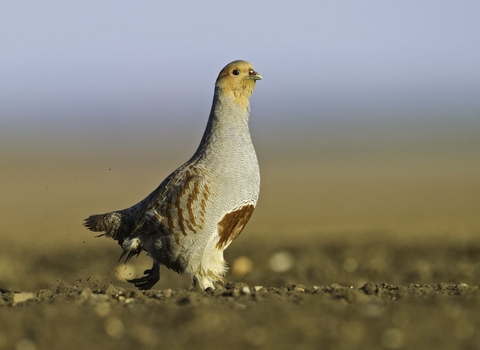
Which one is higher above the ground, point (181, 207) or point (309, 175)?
point (309, 175)

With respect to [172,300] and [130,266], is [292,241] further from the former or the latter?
[172,300]

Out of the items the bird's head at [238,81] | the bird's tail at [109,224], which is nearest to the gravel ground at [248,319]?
the bird's tail at [109,224]

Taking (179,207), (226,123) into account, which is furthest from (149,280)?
(226,123)

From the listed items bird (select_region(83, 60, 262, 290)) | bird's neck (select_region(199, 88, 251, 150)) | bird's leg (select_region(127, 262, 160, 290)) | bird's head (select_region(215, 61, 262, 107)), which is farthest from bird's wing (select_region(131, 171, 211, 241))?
bird's head (select_region(215, 61, 262, 107))

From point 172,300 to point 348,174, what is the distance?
83.0 feet

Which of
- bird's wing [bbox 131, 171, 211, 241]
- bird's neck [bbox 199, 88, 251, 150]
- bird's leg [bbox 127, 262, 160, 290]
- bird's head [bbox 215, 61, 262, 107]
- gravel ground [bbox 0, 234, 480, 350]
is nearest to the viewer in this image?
gravel ground [bbox 0, 234, 480, 350]

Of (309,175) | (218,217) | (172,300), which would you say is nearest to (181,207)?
(218,217)

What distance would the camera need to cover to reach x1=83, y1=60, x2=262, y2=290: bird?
7.18 m

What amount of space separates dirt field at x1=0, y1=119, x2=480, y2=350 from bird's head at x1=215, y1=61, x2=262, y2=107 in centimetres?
162

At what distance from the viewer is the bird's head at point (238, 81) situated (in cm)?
772

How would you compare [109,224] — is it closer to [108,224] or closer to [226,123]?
[108,224]

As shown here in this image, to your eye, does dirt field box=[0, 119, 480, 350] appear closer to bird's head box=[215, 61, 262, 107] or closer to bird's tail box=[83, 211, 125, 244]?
bird's tail box=[83, 211, 125, 244]

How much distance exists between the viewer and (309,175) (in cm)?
3073

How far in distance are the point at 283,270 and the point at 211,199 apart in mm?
3764
